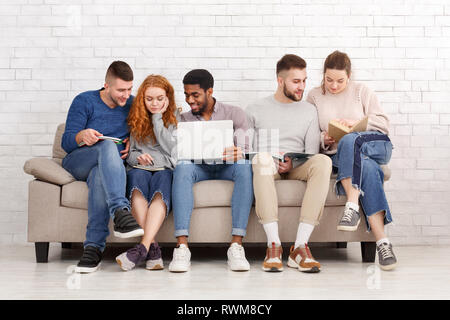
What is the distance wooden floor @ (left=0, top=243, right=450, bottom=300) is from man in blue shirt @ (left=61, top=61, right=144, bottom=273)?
201mm

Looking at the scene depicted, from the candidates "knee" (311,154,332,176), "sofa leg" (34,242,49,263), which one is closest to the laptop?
"knee" (311,154,332,176)

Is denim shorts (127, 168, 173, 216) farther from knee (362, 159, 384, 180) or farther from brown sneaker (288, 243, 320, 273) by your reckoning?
knee (362, 159, 384, 180)

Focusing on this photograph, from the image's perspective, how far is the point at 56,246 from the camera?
3545 mm

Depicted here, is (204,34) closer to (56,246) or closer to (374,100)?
(374,100)

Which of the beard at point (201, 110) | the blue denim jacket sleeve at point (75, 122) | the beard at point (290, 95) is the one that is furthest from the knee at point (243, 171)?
the blue denim jacket sleeve at point (75, 122)

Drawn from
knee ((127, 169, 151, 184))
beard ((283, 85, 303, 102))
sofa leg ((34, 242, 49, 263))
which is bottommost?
sofa leg ((34, 242, 49, 263))

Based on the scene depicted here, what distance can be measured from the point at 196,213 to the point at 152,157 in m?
0.39

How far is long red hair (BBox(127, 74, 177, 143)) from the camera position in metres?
2.88

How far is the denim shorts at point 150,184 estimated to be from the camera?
2715 millimetres

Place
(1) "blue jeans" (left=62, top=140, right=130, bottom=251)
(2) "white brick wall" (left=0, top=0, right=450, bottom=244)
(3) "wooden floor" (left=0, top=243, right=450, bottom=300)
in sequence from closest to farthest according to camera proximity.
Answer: (3) "wooden floor" (left=0, top=243, right=450, bottom=300), (1) "blue jeans" (left=62, top=140, right=130, bottom=251), (2) "white brick wall" (left=0, top=0, right=450, bottom=244)

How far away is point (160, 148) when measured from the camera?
9.53 feet

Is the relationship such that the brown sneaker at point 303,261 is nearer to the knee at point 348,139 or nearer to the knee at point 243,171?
the knee at point 243,171
